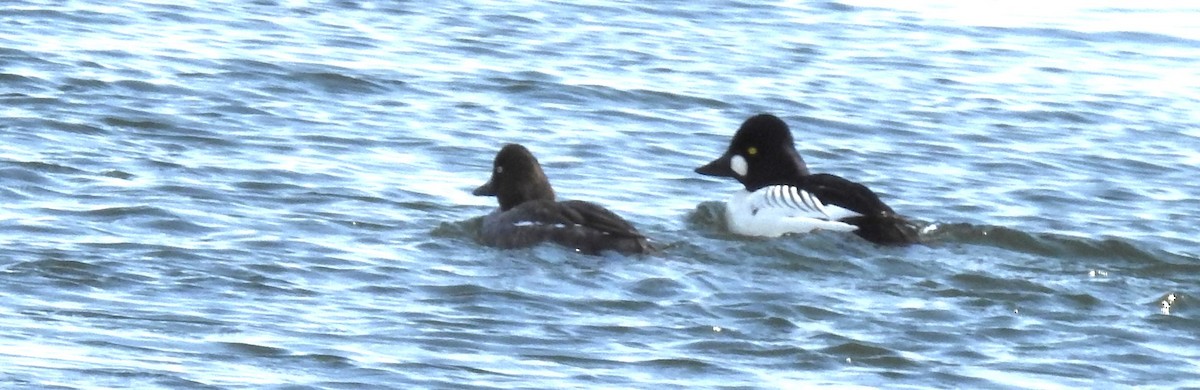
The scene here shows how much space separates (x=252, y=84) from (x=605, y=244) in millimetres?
6202

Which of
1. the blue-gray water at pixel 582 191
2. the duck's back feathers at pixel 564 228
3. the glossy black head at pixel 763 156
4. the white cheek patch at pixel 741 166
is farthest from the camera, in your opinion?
the white cheek patch at pixel 741 166

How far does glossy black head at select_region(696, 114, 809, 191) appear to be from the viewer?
1393 cm

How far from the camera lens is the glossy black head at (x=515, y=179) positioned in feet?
42.9

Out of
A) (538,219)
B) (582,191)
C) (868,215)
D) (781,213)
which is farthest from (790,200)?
(538,219)

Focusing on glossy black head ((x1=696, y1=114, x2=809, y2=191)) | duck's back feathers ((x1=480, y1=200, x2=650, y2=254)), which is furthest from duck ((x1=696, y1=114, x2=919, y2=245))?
duck's back feathers ((x1=480, y1=200, x2=650, y2=254))

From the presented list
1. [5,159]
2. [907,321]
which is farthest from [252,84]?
[907,321]

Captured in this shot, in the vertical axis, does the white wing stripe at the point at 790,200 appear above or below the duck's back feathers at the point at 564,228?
below

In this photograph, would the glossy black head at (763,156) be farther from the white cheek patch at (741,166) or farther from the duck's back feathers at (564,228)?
the duck's back feathers at (564,228)

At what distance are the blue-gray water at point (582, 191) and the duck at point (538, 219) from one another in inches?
6.7

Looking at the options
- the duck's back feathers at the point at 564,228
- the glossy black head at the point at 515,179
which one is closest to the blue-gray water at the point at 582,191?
the duck's back feathers at the point at 564,228

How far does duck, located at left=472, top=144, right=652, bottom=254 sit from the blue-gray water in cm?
17

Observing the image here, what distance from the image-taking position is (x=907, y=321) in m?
10.3

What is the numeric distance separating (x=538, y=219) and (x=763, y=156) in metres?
2.19

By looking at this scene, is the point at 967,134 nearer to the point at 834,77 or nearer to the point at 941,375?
the point at 834,77
